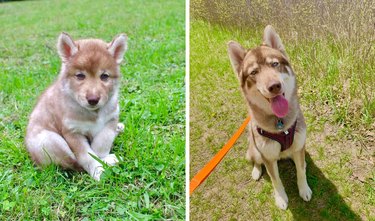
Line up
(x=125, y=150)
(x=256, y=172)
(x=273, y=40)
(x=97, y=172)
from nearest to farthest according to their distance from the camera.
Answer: (x=273, y=40), (x=97, y=172), (x=256, y=172), (x=125, y=150)

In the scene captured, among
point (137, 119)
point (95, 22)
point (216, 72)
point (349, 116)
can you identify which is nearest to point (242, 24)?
point (216, 72)

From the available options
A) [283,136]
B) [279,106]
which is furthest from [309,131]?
[279,106]

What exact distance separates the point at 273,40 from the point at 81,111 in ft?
3.42

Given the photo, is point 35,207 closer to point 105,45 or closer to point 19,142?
point 19,142

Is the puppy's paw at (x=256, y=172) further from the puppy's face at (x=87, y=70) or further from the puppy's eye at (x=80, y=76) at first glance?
the puppy's eye at (x=80, y=76)

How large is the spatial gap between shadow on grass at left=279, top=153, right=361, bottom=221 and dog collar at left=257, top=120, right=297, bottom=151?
0.56 feet

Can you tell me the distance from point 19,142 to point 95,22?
4364 millimetres

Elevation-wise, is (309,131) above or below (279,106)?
below

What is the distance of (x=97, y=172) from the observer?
2.12m

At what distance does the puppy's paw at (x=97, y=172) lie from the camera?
83.2 inches

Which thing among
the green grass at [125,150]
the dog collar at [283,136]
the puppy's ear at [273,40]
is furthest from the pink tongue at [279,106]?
the green grass at [125,150]

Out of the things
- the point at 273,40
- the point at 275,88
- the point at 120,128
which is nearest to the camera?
the point at 275,88

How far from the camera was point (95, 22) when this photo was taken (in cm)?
655

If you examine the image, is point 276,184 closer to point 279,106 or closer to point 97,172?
point 279,106
